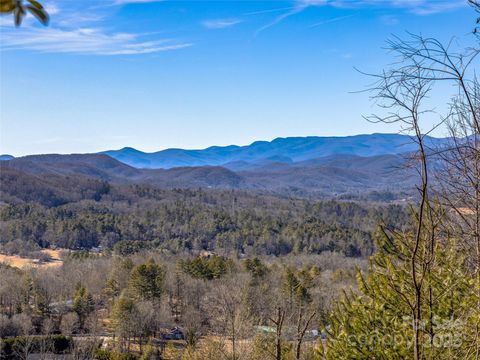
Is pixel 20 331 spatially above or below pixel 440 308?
below

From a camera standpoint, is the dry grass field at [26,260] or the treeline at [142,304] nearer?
the treeline at [142,304]

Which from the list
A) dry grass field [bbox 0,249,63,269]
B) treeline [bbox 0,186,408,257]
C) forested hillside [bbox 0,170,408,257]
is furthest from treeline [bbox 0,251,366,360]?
treeline [bbox 0,186,408,257]

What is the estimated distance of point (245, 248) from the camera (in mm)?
60969

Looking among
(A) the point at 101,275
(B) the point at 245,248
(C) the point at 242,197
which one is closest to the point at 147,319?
(A) the point at 101,275

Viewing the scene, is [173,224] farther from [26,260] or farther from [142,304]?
[142,304]

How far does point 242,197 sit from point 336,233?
185 ft

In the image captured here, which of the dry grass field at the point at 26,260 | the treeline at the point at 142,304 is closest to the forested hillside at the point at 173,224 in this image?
the dry grass field at the point at 26,260

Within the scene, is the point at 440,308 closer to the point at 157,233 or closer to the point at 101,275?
the point at 101,275

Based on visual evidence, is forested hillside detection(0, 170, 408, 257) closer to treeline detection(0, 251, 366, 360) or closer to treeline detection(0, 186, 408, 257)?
treeline detection(0, 186, 408, 257)

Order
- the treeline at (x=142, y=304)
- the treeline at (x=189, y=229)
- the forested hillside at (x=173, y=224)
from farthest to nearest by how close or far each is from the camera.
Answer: the forested hillside at (x=173, y=224) → the treeline at (x=189, y=229) → the treeline at (x=142, y=304)

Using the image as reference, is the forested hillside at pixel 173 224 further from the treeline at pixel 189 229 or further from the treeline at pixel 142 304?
the treeline at pixel 142 304

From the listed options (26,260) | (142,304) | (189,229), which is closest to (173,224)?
(189,229)

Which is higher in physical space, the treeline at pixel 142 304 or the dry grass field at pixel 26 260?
the treeline at pixel 142 304

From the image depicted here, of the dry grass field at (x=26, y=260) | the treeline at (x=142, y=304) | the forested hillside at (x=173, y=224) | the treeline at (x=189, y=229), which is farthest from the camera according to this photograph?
the forested hillside at (x=173, y=224)
